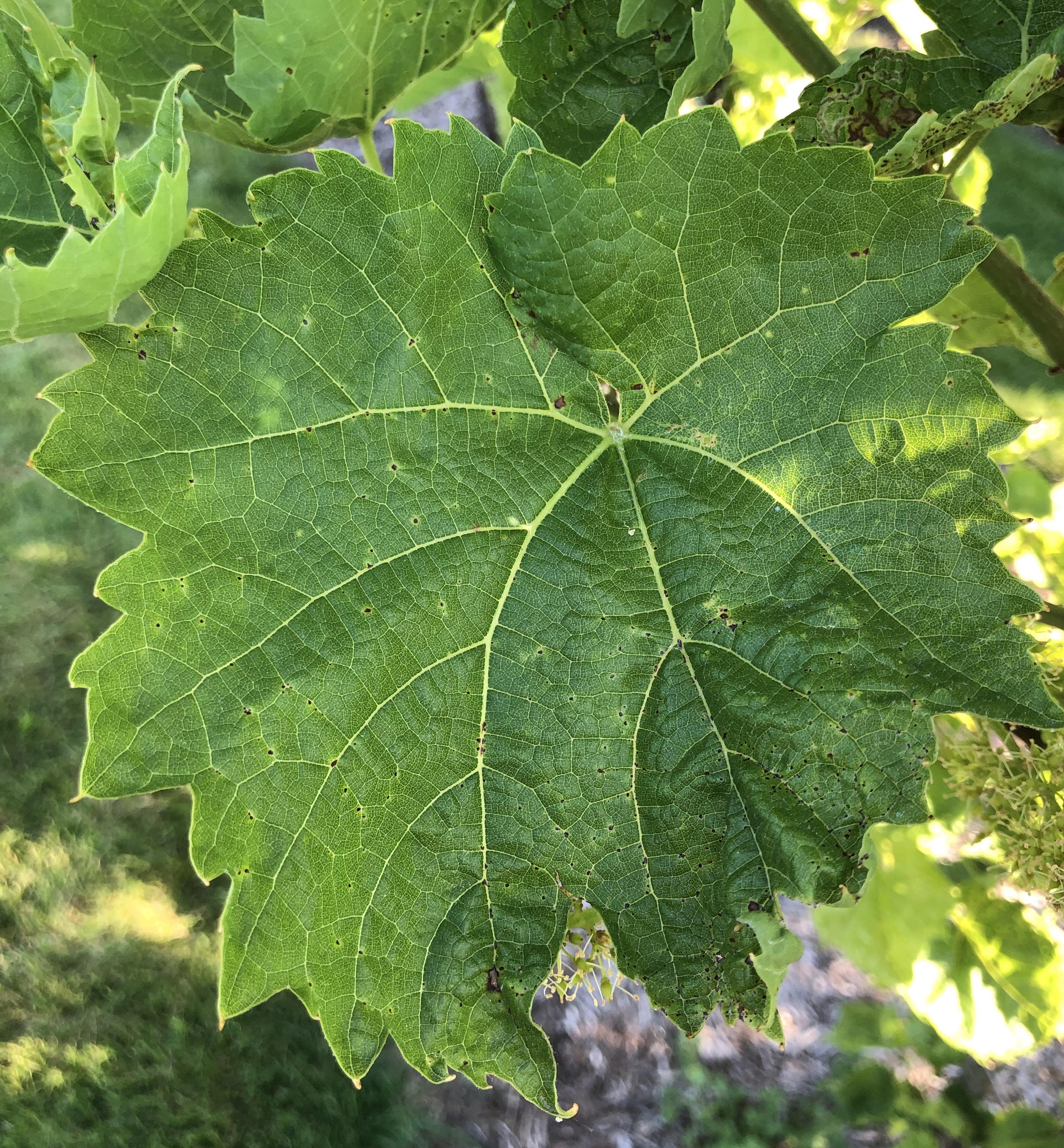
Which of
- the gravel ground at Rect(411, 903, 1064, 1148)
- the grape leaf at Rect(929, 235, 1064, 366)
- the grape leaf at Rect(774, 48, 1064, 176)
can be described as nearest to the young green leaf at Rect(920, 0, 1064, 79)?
the grape leaf at Rect(774, 48, 1064, 176)

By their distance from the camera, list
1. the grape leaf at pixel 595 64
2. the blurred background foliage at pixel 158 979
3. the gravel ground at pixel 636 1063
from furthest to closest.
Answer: the gravel ground at pixel 636 1063 < the blurred background foliage at pixel 158 979 < the grape leaf at pixel 595 64

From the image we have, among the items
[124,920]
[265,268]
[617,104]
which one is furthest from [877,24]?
[124,920]

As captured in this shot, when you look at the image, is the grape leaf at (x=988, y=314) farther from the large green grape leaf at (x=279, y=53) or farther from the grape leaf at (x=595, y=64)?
the large green grape leaf at (x=279, y=53)

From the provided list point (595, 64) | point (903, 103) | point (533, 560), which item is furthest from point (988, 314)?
point (533, 560)

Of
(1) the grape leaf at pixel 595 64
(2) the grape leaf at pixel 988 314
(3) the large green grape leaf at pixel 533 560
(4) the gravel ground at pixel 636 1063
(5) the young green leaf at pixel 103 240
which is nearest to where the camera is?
(5) the young green leaf at pixel 103 240

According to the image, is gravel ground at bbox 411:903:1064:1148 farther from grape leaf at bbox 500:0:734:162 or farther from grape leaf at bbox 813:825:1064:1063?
grape leaf at bbox 500:0:734:162

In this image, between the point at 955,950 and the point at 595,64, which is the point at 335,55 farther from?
the point at 955,950

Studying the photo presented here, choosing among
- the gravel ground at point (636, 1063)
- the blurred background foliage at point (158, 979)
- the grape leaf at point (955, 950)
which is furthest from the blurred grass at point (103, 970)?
the grape leaf at point (955, 950)
